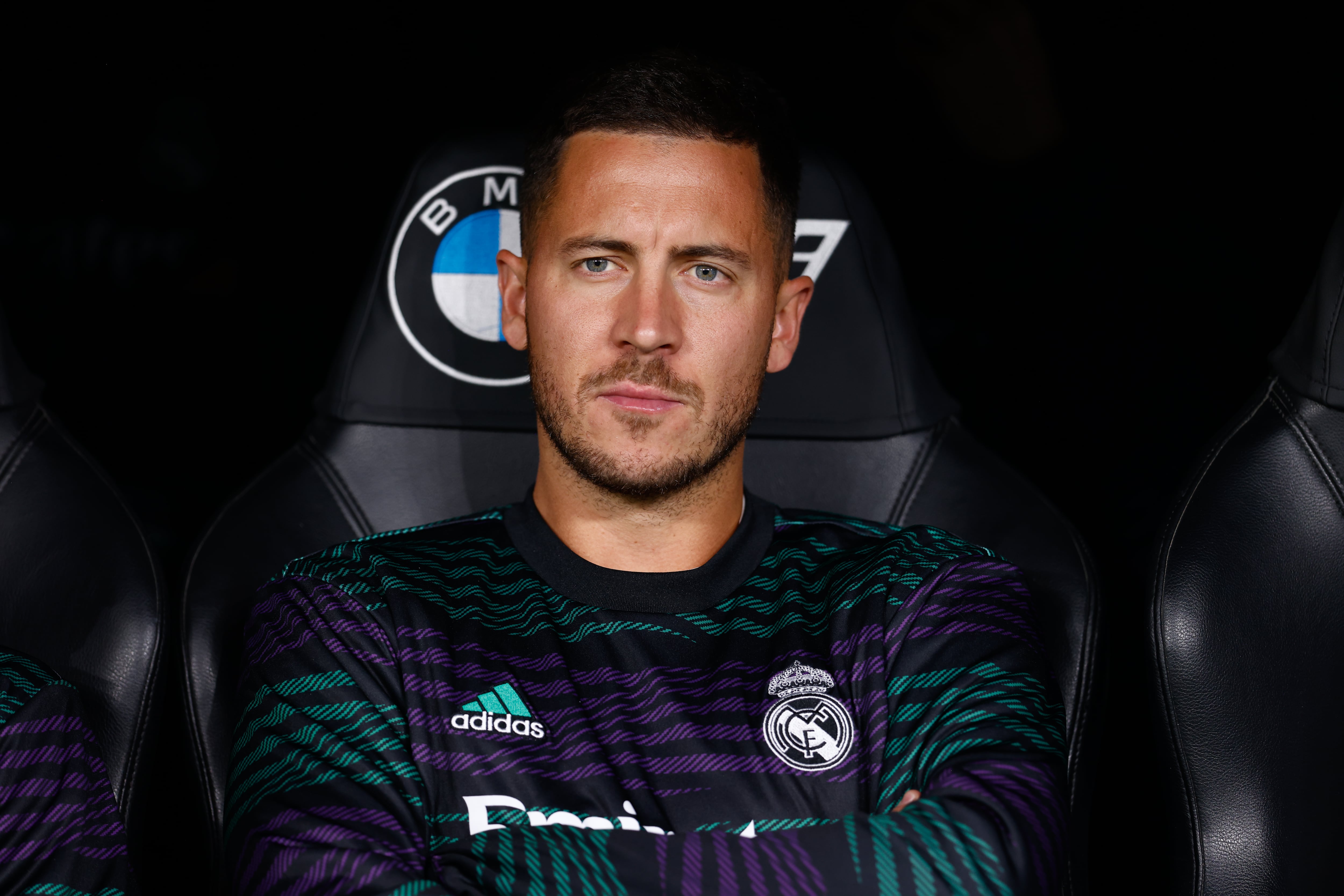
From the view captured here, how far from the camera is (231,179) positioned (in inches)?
70.2

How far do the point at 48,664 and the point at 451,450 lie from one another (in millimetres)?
462

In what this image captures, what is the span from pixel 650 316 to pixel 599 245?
0.09 meters

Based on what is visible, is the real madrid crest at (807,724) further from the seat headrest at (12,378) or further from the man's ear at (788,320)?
the seat headrest at (12,378)

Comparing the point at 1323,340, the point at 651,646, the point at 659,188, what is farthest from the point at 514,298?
the point at 1323,340

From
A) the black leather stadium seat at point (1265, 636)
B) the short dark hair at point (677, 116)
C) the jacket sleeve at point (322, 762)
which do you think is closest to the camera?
the jacket sleeve at point (322, 762)

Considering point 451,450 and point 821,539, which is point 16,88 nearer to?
point 451,450

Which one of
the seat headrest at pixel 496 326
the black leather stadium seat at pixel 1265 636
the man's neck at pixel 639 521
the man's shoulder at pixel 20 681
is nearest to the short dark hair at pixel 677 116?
the seat headrest at pixel 496 326

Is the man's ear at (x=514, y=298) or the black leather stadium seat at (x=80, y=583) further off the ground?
the man's ear at (x=514, y=298)

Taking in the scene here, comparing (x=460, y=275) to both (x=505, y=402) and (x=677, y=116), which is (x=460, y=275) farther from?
(x=677, y=116)

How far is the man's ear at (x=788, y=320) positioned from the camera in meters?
1.33

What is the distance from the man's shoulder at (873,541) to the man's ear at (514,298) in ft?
1.10

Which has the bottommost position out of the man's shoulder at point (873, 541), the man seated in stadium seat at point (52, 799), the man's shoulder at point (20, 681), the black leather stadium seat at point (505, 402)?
the man seated in stadium seat at point (52, 799)

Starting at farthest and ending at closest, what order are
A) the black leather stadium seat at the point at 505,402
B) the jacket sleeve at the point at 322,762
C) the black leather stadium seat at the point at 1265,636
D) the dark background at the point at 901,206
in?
the dark background at the point at 901,206, the black leather stadium seat at the point at 505,402, the black leather stadium seat at the point at 1265,636, the jacket sleeve at the point at 322,762

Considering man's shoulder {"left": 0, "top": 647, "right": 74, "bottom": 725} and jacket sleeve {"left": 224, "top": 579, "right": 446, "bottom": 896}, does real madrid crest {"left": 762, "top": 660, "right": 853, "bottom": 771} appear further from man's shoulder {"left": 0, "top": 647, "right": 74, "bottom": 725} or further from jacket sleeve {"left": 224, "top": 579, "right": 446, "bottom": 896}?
man's shoulder {"left": 0, "top": 647, "right": 74, "bottom": 725}
